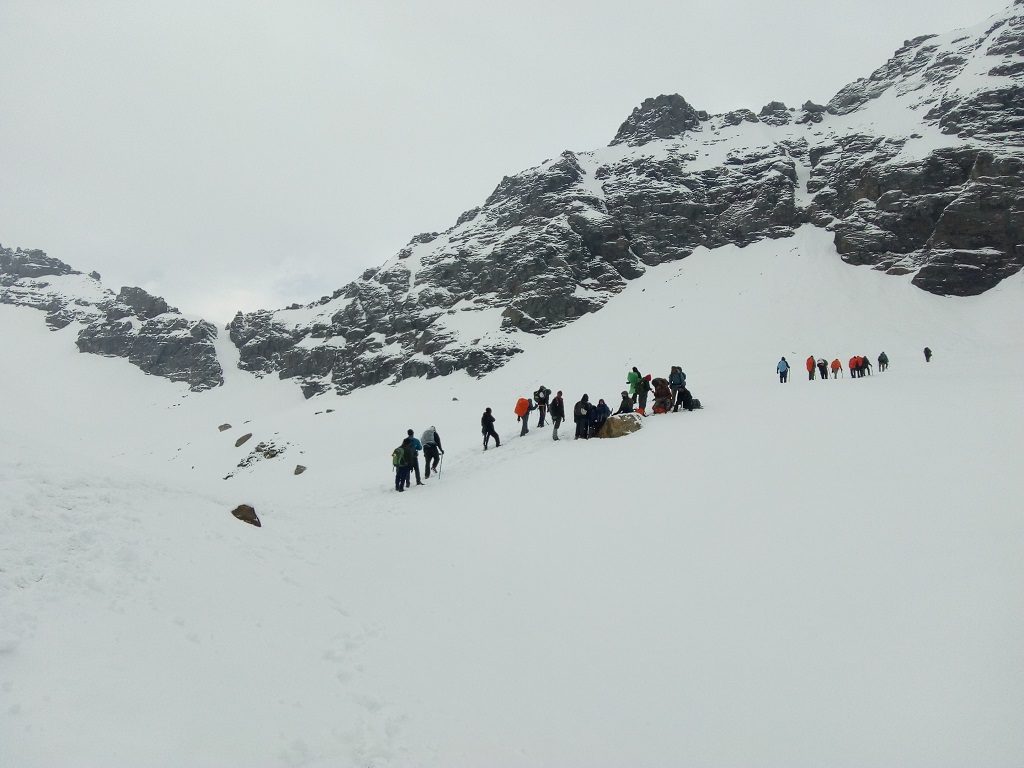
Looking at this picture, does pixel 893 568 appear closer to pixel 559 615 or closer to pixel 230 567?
pixel 559 615

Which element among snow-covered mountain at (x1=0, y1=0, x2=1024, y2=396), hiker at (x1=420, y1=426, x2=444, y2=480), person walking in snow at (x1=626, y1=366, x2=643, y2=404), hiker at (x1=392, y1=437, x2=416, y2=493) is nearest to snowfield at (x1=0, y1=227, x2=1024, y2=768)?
hiker at (x1=392, y1=437, x2=416, y2=493)

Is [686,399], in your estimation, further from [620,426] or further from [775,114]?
[775,114]

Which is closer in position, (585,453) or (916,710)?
(916,710)

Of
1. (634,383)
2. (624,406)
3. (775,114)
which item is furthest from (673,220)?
(624,406)

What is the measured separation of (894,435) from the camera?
12781 millimetres

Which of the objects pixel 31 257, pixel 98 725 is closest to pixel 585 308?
pixel 98 725

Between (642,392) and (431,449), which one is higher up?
(642,392)

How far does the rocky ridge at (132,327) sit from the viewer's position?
9562 cm

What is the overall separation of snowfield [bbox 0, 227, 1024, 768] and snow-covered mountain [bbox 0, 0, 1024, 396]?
4811 cm

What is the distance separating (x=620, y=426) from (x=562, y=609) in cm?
1118

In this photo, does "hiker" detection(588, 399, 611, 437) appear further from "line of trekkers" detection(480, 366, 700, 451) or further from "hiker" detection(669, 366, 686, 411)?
"hiker" detection(669, 366, 686, 411)

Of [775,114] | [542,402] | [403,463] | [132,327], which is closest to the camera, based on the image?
[403,463]

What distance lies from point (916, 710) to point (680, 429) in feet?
40.0

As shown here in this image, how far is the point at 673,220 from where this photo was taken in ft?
252
